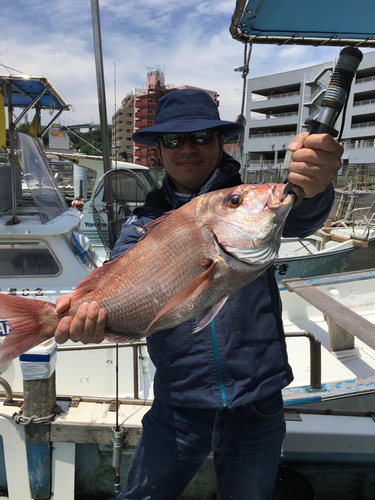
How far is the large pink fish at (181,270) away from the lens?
4.72ft

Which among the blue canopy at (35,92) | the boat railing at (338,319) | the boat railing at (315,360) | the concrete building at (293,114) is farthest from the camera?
the concrete building at (293,114)

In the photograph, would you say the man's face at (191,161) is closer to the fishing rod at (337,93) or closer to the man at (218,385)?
the man at (218,385)

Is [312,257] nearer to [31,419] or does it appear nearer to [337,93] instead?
[31,419]

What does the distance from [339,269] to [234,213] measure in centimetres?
1735

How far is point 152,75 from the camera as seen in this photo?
81.7 m

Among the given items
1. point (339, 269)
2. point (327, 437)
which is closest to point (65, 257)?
point (327, 437)

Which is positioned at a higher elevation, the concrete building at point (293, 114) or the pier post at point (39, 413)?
the concrete building at point (293, 114)

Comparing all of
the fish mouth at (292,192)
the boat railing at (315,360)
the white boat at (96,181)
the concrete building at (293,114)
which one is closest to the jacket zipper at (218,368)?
the fish mouth at (292,192)

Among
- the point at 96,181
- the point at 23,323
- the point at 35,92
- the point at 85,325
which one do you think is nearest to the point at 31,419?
the point at 23,323

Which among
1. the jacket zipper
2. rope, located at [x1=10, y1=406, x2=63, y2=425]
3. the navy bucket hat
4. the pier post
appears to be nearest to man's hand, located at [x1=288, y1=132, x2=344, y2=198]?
the navy bucket hat

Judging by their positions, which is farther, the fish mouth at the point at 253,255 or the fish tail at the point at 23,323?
the fish tail at the point at 23,323

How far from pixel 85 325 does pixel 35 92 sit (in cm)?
588

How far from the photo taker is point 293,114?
58.3 metres

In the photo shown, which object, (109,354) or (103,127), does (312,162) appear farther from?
(103,127)
